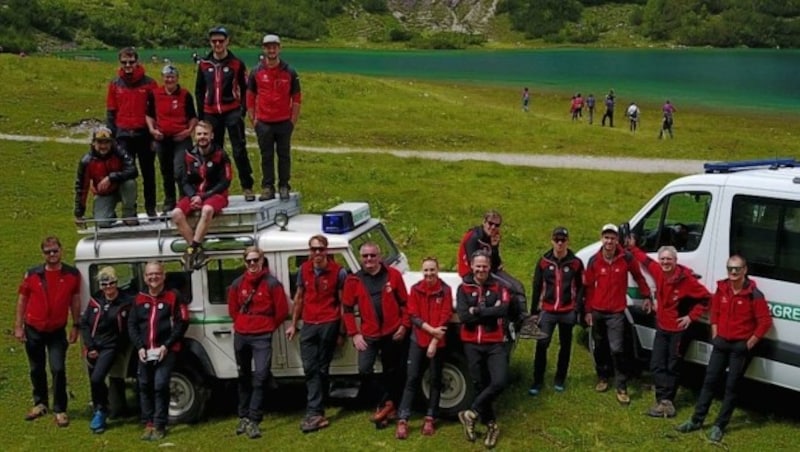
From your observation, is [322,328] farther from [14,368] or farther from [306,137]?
[306,137]

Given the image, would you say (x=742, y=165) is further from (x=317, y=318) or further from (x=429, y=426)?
(x=317, y=318)

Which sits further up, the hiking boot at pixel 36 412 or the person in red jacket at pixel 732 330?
the person in red jacket at pixel 732 330

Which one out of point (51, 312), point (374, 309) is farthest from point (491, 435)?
point (51, 312)

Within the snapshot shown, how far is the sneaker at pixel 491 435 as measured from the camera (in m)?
9.77

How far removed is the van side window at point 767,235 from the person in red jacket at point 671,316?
0.71 meters

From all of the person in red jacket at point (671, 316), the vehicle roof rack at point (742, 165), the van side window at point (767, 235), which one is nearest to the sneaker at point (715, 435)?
the person in red jacket at point (671, 316)

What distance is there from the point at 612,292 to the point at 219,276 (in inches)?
201

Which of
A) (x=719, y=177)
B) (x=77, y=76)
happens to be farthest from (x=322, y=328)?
(x=77, y=76)

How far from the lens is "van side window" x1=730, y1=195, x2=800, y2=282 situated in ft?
32.2

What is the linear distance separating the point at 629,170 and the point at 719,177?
20387 millimetres

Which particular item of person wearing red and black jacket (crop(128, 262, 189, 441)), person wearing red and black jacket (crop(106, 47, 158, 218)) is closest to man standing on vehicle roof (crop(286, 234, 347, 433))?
person wearing red and black jacket (crop(128, 262, 189, 441))

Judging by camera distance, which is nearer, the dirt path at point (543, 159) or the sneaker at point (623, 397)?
the sneaker at point (623, 397)

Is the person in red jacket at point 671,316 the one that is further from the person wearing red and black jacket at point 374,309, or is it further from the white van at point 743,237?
the person wearing red and black jacket at point 374,309

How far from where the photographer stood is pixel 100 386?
34.5 feet
